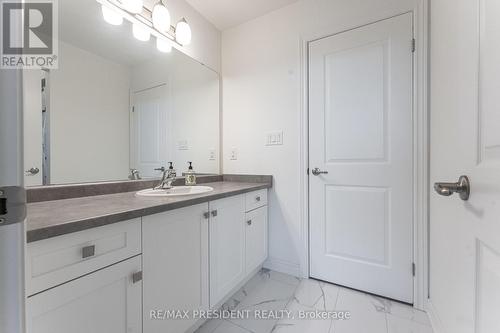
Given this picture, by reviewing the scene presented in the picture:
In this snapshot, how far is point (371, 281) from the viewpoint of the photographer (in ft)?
5.14

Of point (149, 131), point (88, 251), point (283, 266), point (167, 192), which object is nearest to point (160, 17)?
point (149, 131)

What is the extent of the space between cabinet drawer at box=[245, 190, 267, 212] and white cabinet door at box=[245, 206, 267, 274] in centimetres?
3

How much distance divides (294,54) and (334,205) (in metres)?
1.24

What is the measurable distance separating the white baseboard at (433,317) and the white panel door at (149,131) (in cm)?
184

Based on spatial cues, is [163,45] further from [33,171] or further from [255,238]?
[255,238]

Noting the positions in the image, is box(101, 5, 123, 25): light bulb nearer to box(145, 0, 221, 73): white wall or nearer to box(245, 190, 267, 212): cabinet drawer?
box(145, 0, 221, 73): white wall

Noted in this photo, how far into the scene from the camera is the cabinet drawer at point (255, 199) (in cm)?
167

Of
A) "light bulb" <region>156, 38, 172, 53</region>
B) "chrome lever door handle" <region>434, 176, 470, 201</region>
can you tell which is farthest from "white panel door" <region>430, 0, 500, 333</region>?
"light bulb" <region>156, 38, 172, 53</region>

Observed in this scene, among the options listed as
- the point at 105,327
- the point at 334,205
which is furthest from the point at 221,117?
the point at 105,327

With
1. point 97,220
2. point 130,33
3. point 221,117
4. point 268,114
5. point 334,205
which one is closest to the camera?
point 97,220

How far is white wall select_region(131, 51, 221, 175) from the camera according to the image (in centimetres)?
166

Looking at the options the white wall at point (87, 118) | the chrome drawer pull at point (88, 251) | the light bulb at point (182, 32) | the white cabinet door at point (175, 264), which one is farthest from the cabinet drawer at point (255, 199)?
the light bulb at point (182, 32)

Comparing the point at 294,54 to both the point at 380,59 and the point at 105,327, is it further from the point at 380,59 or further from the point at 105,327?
the point at 105,327

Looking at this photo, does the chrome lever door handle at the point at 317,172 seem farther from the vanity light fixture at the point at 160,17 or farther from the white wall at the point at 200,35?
the vanity light fixture at the point at 160,17
